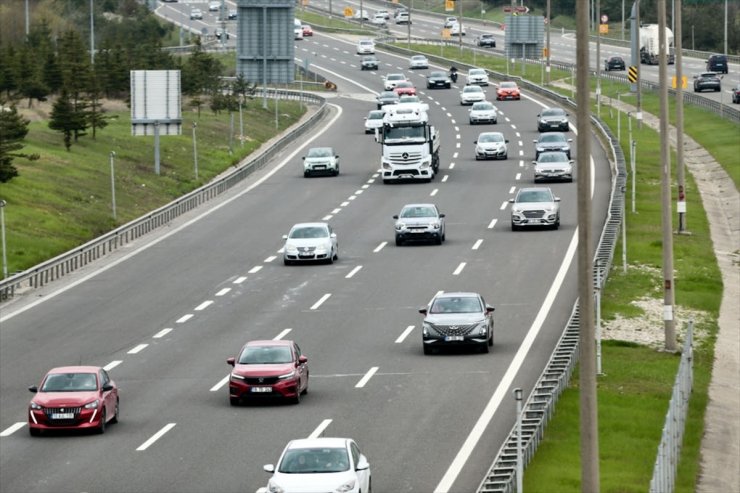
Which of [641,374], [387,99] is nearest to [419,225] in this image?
[641,374]

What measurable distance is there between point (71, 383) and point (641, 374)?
15156 mm

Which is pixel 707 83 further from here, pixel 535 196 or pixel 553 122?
pixel 535 196

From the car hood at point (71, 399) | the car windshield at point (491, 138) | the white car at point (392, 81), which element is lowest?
the car hood at point (71, 399)

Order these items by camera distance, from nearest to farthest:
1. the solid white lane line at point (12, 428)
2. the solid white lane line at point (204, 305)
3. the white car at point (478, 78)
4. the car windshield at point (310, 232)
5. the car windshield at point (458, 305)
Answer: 1. the solid white lane line at point (12, 428)
2. the car windshield at point (458, 305)
3. the solid white lane line at point (204, 305)
4. the car windshield at point (310, 232)
5. the white car at point (478, 78)

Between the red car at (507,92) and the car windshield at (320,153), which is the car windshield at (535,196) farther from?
the red car at (507,92)

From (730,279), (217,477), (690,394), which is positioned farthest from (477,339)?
(730,279)

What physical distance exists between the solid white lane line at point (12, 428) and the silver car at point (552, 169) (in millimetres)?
45558

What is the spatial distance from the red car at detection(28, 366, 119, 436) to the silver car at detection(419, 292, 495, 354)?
11.0 m

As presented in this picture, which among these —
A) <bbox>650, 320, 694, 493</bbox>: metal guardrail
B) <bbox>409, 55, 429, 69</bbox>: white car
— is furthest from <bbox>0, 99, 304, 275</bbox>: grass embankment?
<bbox>409, 55, 429, 69</bbox>: white car

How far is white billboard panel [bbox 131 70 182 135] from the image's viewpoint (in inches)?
3425

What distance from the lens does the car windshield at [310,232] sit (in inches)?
2403

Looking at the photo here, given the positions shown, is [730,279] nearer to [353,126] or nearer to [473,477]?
[473,477]

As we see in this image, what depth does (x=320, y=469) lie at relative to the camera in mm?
27688

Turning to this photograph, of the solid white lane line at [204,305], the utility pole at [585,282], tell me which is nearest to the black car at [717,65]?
the solid white lane line at [204,305]
